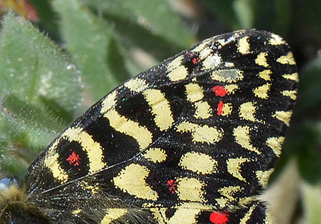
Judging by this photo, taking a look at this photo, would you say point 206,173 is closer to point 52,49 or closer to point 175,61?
point 175,61

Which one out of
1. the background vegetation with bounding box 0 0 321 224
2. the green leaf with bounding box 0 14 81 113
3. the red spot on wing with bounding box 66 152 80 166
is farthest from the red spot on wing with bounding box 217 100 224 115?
Answer: the green leaf with bounding box 0 14 81 113

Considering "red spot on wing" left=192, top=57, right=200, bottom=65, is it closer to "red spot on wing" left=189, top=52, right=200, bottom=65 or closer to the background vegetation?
"red spot on wing" left=189, top=52, right=200, bottom=65

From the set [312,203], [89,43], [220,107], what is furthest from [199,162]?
[312,203]

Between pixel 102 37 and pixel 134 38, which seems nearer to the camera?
pixel 102 37

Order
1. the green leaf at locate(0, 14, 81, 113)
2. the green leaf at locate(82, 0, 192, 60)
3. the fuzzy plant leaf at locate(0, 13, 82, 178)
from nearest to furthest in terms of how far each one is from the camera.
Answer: the fuzzy plant leaf at locate(0, 13, 82, 178), the green leaf at locate(0, 14, 81, 113), the green leaf at locate(82, 0, 192, 60)

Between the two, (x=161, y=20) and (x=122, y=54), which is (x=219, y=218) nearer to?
(x=122, y=54)

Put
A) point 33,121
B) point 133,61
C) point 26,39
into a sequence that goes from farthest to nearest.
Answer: point 133,61 → point 26,39 → point 33,121

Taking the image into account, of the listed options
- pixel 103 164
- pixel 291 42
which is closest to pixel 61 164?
pixel 103 164
